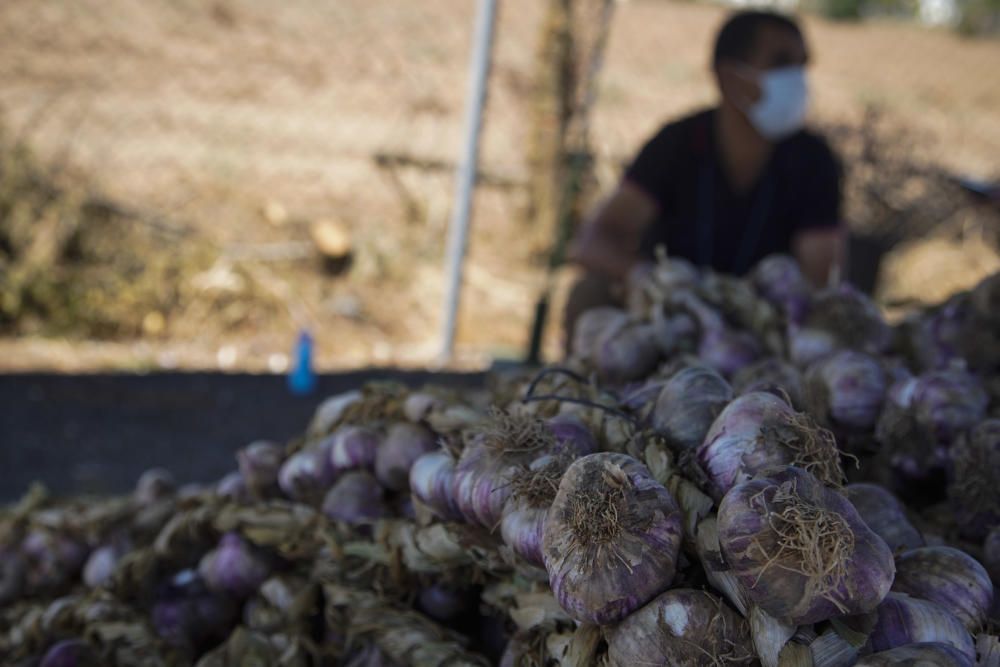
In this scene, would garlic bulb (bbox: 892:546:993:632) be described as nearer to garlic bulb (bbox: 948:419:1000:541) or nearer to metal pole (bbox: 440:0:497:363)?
garlic bulb (bbox: 948:419:1000:541)

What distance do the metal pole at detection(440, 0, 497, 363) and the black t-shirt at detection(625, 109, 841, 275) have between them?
1716 millimetres

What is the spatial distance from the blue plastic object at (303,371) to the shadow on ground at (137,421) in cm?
4

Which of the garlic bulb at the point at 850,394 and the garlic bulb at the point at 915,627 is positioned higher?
the garlic bulb at the point at 850,394

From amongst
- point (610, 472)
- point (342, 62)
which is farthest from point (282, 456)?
point (342, 62)

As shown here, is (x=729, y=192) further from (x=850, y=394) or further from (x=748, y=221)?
(x=850, y=394)

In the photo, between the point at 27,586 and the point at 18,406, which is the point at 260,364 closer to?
the point at 18,406

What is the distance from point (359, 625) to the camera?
137 centimetres

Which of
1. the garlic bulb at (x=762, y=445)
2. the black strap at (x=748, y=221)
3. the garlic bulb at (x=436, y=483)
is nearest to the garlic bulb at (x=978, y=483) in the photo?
the garlic bulb at (x=762, y=445)

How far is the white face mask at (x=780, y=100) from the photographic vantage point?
2900mm

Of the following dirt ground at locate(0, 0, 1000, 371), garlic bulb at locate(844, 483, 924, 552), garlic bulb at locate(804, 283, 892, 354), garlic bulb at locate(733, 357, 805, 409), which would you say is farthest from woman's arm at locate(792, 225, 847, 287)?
dirt ground at locate(0, 0, 1000, 371)

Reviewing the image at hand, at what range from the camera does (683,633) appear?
37.4 inches

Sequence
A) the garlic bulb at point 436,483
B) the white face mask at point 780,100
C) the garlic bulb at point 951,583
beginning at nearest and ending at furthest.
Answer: the garlic bulb at point 951,583 → the garlic bulb at point 436,483 → the white face mask at point 780,100

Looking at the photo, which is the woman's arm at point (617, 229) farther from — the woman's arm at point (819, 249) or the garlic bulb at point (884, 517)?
the garlic bulb at point (884, 517)

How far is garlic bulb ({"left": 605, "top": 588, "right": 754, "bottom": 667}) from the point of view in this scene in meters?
0.95
